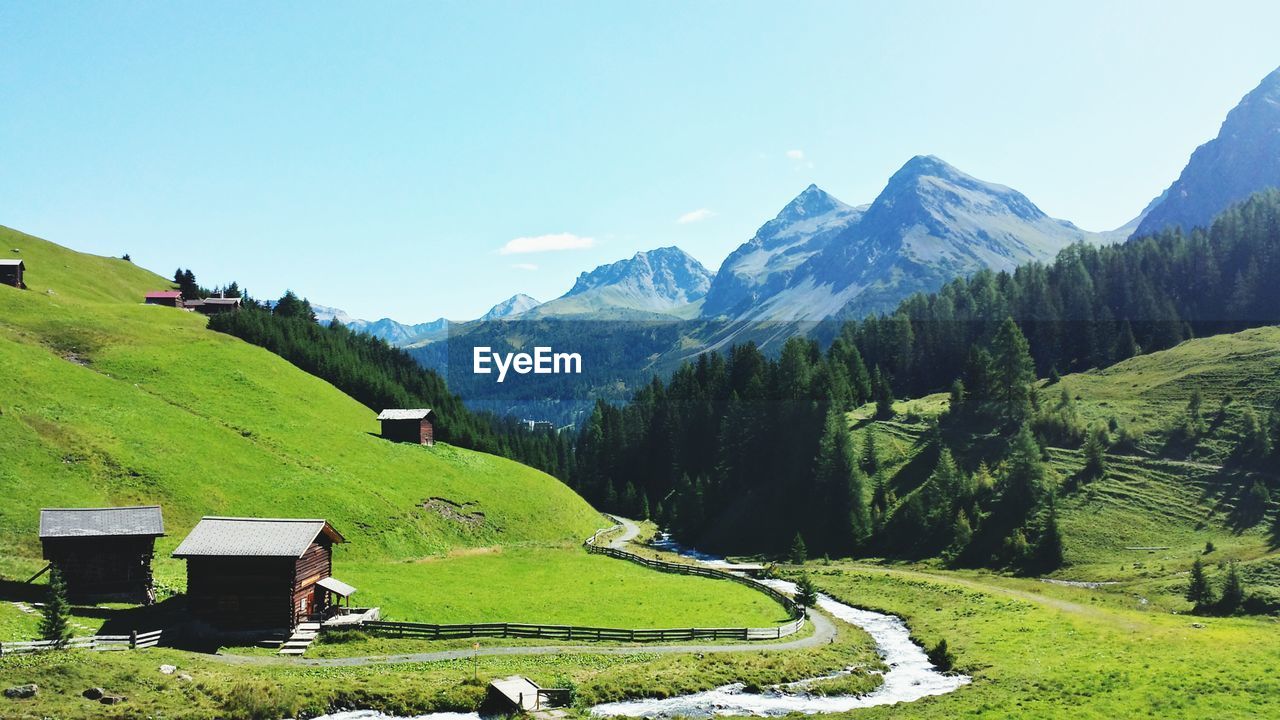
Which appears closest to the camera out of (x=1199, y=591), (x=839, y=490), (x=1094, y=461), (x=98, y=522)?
A: (x=98, y=522)

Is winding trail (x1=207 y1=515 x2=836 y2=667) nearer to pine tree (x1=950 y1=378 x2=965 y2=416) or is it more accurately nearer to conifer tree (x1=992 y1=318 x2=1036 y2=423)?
conifer tree (x1=992 y1=318 x2=1036 y2=423)

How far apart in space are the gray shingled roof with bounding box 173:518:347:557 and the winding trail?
22.4 ft

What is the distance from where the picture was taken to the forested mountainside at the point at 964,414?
95.1 metres

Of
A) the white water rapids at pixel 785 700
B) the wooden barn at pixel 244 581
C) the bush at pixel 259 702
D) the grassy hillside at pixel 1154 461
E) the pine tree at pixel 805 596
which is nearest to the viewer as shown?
the bush at pixel 259 702

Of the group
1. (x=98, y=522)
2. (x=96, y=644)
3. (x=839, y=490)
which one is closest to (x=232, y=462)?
(x=98, y=522)

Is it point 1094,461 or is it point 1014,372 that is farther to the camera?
point 1014,372

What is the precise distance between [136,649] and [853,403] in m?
115

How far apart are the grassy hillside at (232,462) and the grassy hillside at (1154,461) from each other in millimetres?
44075

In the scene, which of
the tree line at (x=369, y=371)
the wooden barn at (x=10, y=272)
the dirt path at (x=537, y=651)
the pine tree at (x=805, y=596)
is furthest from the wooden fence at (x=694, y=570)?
the wooden barn at (x=10, y=272)

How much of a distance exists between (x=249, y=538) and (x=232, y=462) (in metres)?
29.0

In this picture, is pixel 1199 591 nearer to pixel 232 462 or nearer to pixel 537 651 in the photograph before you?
pixel 537 651

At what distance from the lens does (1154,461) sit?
9856 centimetres

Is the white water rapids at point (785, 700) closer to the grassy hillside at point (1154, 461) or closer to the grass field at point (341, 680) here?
the grass field at point (341, 680)

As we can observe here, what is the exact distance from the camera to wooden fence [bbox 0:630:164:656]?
3475 cm
